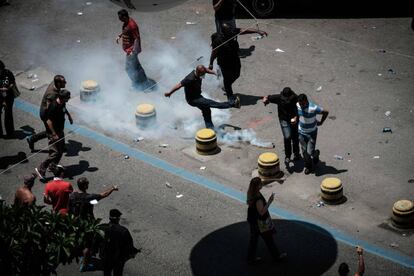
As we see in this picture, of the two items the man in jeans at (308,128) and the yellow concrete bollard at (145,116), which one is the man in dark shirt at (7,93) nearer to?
the yellow concrete bollard at (145,116)

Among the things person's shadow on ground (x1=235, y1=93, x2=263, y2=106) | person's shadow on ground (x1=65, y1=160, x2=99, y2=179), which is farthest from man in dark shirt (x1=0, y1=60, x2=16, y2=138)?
person's shadow on ground (x1=235, y1=93, x2=263, y2=106)

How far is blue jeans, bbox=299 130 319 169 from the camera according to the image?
586 inches

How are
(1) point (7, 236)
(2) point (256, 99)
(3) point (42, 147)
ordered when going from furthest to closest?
(2) point (256, 99) < (3) point (42, 147) < (1) point (7, 236)

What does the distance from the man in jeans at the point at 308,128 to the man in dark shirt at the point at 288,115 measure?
0.44 ft

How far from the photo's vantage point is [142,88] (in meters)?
18.8

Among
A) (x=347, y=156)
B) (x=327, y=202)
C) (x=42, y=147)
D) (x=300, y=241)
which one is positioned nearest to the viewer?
(x=300, y=241)

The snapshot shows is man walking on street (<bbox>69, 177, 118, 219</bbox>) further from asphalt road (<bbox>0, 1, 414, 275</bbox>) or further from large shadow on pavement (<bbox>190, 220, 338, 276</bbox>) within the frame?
large shadow on pavement (<bbox>190, 220, 338, 276</bbox>)

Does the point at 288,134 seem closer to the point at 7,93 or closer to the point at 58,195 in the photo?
the point at 58,195

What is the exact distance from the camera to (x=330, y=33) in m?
20.7

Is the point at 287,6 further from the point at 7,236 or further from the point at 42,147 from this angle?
the point at 7,236

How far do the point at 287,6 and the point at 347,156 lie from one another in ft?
23.9

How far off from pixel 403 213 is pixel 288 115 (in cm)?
292

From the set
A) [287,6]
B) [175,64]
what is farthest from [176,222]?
[287,6]

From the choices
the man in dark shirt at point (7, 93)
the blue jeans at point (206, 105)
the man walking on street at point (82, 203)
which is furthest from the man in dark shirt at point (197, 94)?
the man walking on street at point (82, 203)
